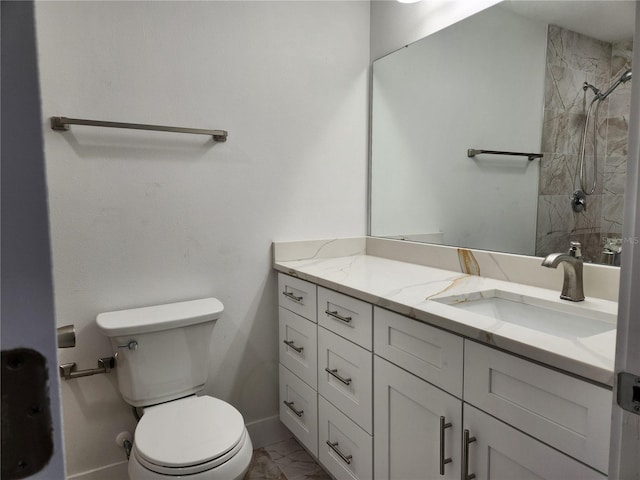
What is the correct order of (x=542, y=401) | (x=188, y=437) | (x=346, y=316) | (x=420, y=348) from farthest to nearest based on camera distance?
(x=346, y=316)
(x=188, y=437)
(x=420, y=348)
(x=542, y=401)

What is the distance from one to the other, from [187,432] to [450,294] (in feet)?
3.06

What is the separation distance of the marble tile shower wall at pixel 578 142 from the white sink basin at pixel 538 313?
204 mm

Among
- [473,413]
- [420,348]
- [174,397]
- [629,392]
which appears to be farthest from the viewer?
[174,397]

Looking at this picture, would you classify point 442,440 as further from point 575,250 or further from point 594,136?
point 594,136

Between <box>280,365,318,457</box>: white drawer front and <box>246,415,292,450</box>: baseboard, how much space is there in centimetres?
6

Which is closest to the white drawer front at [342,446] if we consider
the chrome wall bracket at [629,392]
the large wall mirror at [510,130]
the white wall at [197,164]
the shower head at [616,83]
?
the white wall at [197,164]

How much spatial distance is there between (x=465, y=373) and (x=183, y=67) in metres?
1.52

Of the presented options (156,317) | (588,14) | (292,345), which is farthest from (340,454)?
(588,14)

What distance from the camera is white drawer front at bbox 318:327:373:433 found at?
145 centimetres

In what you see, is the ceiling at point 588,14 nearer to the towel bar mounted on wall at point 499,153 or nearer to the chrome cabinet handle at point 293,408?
the towel bar mounted on wall at point 499,153

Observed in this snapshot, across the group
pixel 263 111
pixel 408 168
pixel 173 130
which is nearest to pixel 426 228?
pixel 408 168

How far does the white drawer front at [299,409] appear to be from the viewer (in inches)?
69.7

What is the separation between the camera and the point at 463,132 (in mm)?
1837

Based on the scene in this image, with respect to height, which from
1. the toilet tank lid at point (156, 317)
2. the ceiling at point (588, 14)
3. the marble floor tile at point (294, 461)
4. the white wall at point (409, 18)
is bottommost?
the marble floor tile at point (294, 461)
